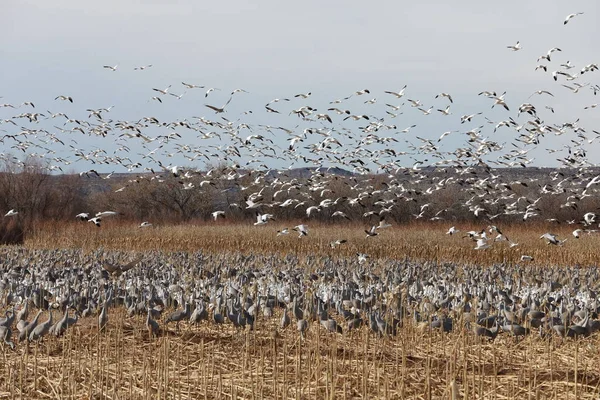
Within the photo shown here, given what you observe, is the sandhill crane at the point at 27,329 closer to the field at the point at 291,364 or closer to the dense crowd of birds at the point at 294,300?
the dense crowd of birds at the point at 294,300

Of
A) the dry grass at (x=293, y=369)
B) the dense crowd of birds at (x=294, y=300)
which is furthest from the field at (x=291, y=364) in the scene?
the dense crowd of birds at (x=294, y=300)

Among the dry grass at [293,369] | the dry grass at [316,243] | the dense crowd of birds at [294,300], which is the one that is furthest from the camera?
the dry grass at [316,243]

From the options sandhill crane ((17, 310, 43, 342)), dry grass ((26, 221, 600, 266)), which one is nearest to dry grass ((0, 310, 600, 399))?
sandhill crane ((17, 310, 43, 342))

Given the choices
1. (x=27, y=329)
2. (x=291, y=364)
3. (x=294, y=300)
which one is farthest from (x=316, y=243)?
(x=27, y=329)

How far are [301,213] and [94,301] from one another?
143ft

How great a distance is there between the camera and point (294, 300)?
28.5 ft

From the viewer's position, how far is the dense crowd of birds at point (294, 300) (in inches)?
322

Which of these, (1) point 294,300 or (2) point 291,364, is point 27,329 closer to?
(2) point 291,364

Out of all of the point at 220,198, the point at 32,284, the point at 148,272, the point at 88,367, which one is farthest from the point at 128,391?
the point at 220,198

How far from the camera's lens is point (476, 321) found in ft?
27.9

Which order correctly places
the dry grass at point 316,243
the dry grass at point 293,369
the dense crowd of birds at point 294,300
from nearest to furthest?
1. the dry grass at point 293,369
2. the dense crowd of birds at point 294,300
3. the dry grass at point 316,243

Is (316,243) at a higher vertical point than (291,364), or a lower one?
lower

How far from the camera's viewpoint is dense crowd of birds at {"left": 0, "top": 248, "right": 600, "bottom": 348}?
8.19 metres

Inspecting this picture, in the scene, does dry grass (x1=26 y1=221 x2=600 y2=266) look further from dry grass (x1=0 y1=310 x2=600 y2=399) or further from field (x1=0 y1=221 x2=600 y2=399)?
dry grass (x1=0 y1=310 x2=600 y2=399)
